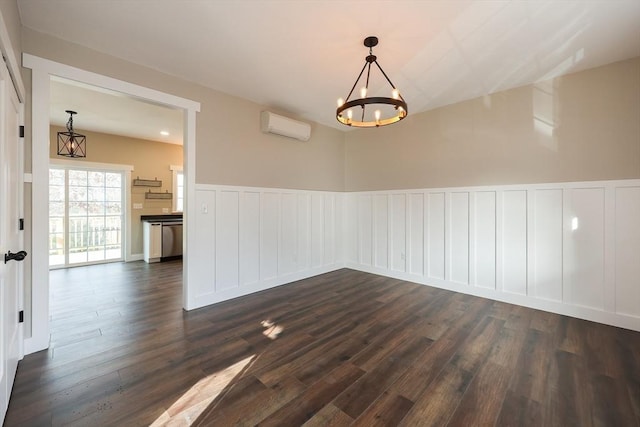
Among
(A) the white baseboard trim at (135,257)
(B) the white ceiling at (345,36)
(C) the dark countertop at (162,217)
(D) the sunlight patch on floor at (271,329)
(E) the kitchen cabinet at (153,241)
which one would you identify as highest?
(B) the white ceiling at (345,36)

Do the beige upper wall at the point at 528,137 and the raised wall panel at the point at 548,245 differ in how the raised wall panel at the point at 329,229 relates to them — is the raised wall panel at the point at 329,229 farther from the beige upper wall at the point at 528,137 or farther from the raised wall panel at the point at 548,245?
the raised wall panel at the point at 548,245

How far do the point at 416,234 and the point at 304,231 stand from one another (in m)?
1.79

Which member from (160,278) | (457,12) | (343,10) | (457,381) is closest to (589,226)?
(457,381)

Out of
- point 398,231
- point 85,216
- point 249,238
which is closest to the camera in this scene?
point 249,238

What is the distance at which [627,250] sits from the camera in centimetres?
271

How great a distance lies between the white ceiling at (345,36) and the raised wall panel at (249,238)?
1482mm

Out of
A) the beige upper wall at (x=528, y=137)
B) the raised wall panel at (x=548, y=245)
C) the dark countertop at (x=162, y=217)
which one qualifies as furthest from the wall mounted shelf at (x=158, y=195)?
the raised wall panel at (x=548, y=245)

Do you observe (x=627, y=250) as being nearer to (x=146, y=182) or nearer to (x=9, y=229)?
(x=9, y=229)

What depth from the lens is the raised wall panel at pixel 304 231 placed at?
4.46 metres

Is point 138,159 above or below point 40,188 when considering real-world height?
above

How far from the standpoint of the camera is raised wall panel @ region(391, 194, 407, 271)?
4.41 meters

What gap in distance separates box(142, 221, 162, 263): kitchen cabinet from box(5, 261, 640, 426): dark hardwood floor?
2528mm

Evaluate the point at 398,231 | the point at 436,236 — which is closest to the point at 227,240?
the point at 398,231

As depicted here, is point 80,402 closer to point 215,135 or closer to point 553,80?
point 215,135
